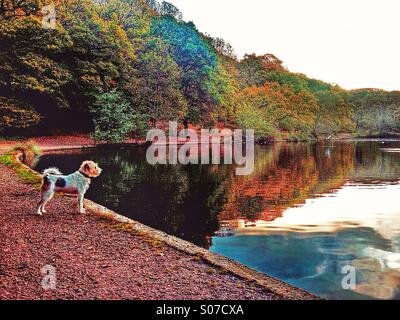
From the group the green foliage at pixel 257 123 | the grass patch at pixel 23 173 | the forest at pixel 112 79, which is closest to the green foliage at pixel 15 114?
the forest at pixel 112 79

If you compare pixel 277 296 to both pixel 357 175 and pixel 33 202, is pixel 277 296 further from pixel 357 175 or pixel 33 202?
pixel 357 175

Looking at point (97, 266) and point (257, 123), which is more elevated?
point (257, 123)

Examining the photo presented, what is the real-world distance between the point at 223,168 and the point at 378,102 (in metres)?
81.7

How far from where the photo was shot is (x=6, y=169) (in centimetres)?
1352

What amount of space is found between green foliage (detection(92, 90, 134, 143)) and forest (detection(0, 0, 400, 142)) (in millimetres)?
84

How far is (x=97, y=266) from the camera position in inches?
182

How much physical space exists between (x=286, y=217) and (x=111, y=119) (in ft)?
79.4

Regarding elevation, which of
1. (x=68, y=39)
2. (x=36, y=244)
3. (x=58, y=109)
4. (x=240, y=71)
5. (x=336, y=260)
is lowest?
(x=336, y=260)

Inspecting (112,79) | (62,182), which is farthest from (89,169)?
(112,79)

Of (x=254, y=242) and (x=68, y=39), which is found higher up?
(x=68, y=39)

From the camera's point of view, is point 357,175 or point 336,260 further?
point 357,175

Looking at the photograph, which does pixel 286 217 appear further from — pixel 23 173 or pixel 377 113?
pixel 377 113
